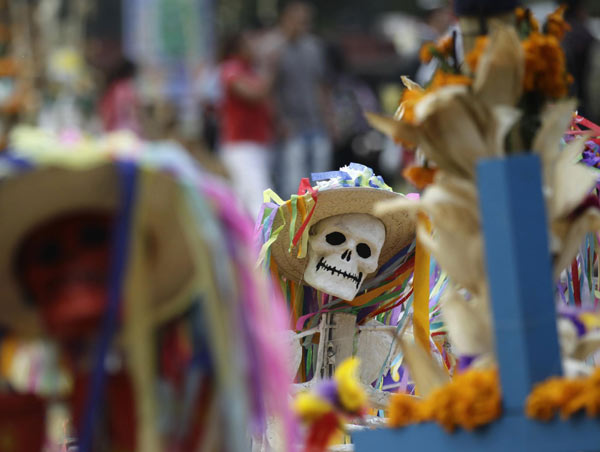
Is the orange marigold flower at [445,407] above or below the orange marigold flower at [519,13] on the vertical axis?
below

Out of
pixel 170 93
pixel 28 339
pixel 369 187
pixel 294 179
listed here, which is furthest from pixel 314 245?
pixel 170 93

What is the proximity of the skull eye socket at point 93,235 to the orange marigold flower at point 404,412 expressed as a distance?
2.74 feet

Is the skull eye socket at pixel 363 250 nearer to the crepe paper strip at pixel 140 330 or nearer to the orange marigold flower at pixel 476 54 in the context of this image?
the orange marigold flower at pixel 476 54

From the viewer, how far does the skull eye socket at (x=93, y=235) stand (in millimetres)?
2418

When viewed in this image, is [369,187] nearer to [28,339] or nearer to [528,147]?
[528,147]

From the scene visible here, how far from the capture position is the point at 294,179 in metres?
9.96

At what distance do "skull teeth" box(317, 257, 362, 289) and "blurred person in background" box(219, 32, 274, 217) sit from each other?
4743 mm

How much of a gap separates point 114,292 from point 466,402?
81cm

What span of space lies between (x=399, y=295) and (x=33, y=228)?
2895 millimetres

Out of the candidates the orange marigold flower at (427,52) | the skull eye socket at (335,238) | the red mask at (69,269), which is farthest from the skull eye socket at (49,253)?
the skull eye socket at (335,238)

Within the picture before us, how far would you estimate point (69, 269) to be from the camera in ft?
7.87

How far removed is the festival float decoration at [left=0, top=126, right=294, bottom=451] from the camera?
2.29 m

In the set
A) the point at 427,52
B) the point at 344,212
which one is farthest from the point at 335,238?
the point at 427,52

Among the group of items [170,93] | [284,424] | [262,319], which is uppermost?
[170,93]
